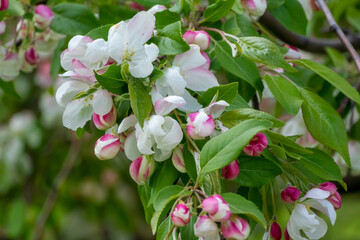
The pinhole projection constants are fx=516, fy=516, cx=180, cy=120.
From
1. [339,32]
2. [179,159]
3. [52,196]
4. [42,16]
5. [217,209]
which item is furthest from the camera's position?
[52,196]

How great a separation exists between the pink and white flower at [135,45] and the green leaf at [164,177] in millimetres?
134

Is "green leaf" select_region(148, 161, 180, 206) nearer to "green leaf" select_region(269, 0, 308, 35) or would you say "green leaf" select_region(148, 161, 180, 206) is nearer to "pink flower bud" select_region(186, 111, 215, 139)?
"pink flower bud" select_region(186, 111, 215, 139)

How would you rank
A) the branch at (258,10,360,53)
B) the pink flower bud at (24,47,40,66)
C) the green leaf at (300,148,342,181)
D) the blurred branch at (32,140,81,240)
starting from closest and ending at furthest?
1. the green leaf at (300,148,342,181)
2. the pink flower bud at (24,47,40,66)
3. the branch at (258,10,360,53)
4. the blurred branch at (32,140,81,240)

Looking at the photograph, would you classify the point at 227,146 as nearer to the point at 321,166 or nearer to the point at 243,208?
the point at 243,208

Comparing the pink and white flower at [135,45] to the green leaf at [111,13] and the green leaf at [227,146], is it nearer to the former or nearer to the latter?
the green leaf at [227,146]

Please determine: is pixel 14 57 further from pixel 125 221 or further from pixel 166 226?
pixel 125 221

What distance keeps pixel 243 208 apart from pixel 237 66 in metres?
0.30

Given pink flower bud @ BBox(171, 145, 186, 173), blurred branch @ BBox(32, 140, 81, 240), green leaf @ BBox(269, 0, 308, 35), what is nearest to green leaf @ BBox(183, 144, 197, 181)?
pink flower bud @ BBox(171, 145, 186, 173)

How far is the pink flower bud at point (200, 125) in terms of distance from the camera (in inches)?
23.0

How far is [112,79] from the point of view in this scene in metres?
0.62

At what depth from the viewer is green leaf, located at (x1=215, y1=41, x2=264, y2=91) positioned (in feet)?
2.62

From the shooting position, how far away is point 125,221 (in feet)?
8.65

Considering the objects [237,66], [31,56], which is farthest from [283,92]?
[31,56]

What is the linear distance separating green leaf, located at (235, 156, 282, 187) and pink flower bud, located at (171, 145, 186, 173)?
0.08 m
